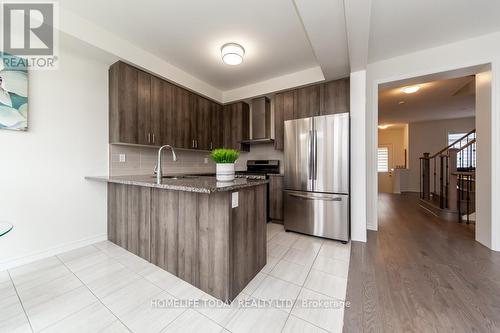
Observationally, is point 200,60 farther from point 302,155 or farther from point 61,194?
point 61,194

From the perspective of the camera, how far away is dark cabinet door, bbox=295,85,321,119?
3.36 m

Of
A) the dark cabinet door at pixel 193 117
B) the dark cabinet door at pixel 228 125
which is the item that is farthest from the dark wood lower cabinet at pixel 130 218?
the dark cabinet door at pixel 228 125

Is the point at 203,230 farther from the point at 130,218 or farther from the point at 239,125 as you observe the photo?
the point at 239,125

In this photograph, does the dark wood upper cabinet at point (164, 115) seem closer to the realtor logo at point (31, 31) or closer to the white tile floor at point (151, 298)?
the realtor logo at point (31, 31)

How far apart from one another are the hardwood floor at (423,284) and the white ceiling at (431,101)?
8.16 ft

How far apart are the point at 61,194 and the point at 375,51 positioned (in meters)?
4.70

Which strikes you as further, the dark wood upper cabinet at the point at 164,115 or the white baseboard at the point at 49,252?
the dark wood upper cabinet at the point at 164,115

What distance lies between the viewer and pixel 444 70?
2.68 m

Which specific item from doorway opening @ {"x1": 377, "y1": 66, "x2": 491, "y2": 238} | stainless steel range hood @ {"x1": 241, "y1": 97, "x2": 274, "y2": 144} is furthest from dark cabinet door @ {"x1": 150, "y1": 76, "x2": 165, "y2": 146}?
doorway opening @ {"x1": 377, "y1": 66, "x2": 491, "y2": 238}

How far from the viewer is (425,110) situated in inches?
236

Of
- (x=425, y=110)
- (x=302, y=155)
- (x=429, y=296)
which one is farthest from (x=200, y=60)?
(x=425, y=110)

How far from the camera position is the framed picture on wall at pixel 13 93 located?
1.97 m

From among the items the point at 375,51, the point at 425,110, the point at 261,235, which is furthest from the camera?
the point at 425,110

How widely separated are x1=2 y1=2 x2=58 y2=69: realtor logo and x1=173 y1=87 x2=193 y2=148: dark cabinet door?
153 centimetres
